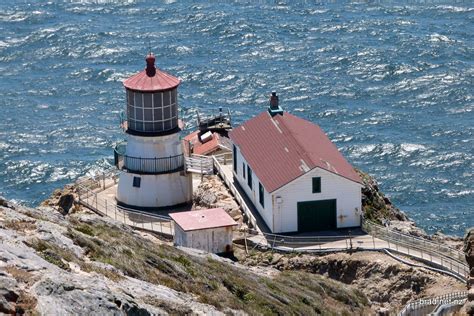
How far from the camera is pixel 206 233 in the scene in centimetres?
4116

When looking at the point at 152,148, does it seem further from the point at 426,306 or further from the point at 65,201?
the point at 426,306

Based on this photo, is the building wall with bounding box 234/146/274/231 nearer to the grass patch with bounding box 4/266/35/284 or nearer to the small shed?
the small shed

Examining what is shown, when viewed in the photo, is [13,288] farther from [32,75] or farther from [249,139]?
[32,75]

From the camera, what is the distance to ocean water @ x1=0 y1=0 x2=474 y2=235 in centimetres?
6644

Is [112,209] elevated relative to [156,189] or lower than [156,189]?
lower

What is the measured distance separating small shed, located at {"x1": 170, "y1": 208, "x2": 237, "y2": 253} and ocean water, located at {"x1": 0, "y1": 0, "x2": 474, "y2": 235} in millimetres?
19829

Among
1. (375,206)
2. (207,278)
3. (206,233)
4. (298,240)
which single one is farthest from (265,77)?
(207,278)

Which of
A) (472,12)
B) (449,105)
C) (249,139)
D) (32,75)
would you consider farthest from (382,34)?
(249,139)

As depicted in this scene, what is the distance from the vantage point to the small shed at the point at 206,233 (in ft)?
135

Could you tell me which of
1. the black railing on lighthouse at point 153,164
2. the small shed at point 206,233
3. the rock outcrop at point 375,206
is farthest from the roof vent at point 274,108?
the small shed at point 206,233

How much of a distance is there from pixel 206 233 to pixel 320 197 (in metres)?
4.36

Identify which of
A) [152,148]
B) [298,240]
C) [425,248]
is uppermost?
[152,148]

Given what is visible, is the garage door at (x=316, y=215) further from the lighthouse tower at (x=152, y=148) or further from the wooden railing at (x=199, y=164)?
the wooden railing at (x=199, y=164)

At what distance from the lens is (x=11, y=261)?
786 inches
